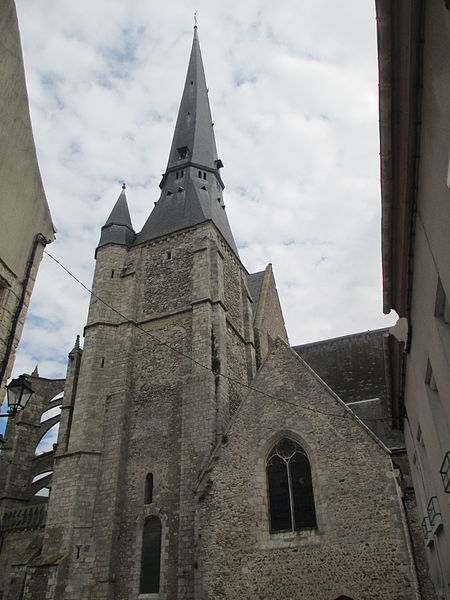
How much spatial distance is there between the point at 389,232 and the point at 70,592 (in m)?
12.5

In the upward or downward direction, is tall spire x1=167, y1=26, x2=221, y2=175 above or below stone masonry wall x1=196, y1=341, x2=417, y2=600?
above

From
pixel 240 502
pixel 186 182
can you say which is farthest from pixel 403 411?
pixel 186 182

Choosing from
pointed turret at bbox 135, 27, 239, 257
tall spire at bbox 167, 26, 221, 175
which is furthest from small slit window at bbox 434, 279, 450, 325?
tall spire at bbox 167, 26, 221, 175

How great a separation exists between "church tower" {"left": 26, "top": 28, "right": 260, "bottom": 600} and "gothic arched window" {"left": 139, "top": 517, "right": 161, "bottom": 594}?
45 mm

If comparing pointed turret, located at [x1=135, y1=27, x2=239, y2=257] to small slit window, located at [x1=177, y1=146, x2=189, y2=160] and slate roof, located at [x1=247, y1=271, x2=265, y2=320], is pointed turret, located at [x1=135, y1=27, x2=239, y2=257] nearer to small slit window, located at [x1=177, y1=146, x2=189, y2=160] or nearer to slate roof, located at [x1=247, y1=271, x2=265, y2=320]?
small slit window, located at [x1=177, y1=146, x2=189, y2=160]

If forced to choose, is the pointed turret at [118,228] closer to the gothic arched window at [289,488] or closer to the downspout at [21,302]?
the gothic arched window at [289,488]

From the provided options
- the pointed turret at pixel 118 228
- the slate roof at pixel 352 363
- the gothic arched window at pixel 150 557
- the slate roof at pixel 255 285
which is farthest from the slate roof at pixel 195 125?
the gothic arched window at pixel 150 557

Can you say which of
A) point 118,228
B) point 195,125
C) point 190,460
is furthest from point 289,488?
point 195,125

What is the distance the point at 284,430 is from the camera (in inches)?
467

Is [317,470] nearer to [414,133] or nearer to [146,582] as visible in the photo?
[146,582]

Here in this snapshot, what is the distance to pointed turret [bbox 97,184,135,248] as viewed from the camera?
19.9 metres

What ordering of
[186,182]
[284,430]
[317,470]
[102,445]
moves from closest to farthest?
[317,470] < [284,430] < [102,445] < [186,182]

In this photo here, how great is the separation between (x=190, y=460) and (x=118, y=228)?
36.0 ft

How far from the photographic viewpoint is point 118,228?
2041cm
